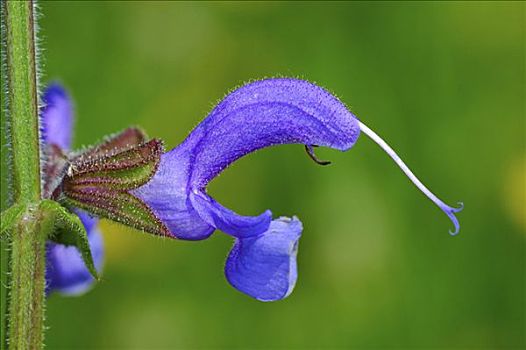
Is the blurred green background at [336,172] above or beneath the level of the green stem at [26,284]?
above

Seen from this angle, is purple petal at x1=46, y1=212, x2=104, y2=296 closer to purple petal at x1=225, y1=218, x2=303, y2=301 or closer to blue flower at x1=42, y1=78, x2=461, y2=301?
blue flower at x1=42, y1=78, x2=461, y2=301

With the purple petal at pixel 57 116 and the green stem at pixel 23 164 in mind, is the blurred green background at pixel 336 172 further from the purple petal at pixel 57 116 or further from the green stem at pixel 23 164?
the green stem at pixel 23 164

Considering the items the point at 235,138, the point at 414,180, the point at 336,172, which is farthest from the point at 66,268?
the point at 336,172

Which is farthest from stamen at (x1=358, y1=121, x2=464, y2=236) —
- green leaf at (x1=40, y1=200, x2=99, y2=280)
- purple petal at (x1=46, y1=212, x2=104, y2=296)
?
purple petal at (x1=46, y1=212, x2=104, y2=296)

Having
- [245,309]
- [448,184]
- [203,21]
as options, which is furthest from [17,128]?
[203,21]

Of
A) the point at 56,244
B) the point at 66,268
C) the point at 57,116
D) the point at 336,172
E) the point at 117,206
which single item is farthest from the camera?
the point at 336,172

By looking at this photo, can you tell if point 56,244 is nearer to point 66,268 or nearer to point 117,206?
point 66,268

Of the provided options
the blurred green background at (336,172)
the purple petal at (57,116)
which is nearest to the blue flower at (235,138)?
the purple petal at (57,116)

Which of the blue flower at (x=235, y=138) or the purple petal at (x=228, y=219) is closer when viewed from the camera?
the purple petal at (x=228, y=219)
